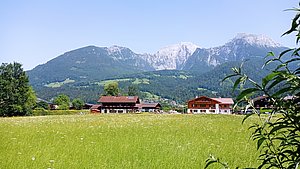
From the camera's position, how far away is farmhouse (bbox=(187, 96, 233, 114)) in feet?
→ 407

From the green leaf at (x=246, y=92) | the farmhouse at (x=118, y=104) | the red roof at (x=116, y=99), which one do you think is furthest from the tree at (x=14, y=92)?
the green leaf at (x=246, y=92)

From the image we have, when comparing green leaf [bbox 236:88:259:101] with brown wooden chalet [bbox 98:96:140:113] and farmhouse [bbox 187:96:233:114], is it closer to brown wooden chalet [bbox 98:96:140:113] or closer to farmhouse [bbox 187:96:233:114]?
brown wooden chalet [bbox 98:96:140:113]

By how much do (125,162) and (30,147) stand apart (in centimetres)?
347

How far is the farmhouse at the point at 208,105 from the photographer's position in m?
124

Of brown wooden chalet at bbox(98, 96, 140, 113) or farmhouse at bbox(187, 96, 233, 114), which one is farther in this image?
farmhouse at bbox(187, 96, 233, 114)

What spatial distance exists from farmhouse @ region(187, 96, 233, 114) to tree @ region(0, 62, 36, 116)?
200ft

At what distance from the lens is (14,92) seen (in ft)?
249

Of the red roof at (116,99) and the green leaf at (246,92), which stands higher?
→ the red roof at (116,99)

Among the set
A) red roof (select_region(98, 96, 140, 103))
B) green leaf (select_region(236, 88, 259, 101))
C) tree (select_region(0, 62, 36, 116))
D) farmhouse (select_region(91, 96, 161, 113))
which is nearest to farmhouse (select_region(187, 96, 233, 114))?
farmhouse (select_region(91, 96, 161, 113))

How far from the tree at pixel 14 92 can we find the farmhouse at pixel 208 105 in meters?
61.0

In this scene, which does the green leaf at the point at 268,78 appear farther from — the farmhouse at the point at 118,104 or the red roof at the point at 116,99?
the farmhouse at the point at 118,104

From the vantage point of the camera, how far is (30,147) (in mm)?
9438

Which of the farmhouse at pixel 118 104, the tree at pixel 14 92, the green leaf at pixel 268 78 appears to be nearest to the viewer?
the green leaf at pixel 268 78

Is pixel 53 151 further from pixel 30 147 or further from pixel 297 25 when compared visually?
pixel 297 25
